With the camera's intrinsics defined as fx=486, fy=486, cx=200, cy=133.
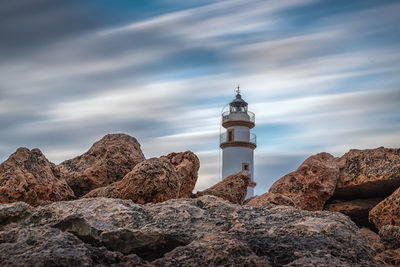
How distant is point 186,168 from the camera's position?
9445 millimetres

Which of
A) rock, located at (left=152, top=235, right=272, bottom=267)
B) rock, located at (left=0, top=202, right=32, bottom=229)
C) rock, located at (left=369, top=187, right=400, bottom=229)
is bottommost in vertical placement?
rock, located at (left=152, top=235, right=272, bottom=267)

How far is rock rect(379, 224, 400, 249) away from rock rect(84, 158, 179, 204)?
110 inches

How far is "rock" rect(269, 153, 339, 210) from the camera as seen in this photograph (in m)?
10.1

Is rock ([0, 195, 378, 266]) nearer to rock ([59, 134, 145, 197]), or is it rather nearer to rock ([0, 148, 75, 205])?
rock ([0, 148, 75, 205])

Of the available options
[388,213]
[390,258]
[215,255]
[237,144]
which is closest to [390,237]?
[390,258]

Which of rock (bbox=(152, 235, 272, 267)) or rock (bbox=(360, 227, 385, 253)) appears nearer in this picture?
rock (bbox=(152, 235, 272, 267))

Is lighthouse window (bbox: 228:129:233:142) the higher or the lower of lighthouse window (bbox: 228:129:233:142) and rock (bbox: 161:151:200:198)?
the higher

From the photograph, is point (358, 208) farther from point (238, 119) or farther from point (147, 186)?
point (238, 119)

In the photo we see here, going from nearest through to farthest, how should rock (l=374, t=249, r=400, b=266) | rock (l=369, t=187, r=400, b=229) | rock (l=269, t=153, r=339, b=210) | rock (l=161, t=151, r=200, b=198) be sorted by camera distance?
rock (l=374, t=249, r=400, b=266) → rock (l=369, t=187, r=400, b=229) → rock (l=161, t=151, r=200, b=198) → rock (l=269, t=153, r=339, b=210)

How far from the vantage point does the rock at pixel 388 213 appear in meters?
8.15

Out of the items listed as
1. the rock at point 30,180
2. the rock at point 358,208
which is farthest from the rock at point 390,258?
the rock at point 358,208

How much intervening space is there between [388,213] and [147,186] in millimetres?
4338

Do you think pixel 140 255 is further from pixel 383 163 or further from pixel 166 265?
pixel 383 163

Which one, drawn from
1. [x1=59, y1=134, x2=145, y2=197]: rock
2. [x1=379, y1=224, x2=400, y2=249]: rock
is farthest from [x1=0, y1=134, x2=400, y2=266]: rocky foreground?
[x1=59, y1=134, x2=145, y2=197]: rock
